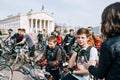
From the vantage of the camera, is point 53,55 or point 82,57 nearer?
point 82,57

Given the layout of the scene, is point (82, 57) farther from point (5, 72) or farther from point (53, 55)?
point (5, 72)

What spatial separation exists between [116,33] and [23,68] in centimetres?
653

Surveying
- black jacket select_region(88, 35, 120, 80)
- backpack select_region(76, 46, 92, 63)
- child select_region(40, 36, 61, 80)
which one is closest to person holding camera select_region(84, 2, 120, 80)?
black jacket select_region(88, 35, 120, 80)

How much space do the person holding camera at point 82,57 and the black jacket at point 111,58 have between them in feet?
5.85

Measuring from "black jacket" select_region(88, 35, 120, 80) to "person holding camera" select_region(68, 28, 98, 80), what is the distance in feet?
5.85

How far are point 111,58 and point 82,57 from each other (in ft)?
6.37

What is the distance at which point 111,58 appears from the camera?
9.41 feet

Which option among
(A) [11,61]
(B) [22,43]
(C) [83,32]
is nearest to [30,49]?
(B) [22,43]

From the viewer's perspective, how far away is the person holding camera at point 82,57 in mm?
4754

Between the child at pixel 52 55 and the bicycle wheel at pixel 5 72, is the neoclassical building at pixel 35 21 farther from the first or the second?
the child at pixel 52 55

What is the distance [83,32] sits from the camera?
16.1ft

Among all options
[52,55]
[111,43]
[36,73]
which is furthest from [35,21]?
[111,43]

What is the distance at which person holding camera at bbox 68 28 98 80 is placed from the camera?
4754 mm

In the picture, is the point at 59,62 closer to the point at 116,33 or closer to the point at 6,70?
the point at 6,70
